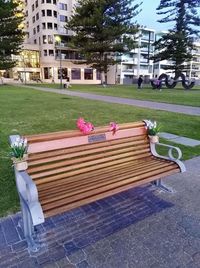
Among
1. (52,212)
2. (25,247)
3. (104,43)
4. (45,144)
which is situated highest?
(104,43)

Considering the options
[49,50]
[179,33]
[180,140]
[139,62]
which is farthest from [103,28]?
[139,62]

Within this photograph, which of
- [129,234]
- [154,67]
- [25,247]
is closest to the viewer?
[25,247]

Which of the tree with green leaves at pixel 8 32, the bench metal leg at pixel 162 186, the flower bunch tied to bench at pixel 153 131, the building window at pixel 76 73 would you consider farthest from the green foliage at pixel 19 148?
the building window at pixel 76 73

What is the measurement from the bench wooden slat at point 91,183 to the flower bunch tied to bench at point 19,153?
39 cm

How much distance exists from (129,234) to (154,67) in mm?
93391

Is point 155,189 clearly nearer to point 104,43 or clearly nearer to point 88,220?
point 88,220

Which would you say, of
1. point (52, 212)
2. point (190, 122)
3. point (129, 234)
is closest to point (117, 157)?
point (129, 234)

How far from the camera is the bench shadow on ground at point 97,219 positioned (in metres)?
2.98

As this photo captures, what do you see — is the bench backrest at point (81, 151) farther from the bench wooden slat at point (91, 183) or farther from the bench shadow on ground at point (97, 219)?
the bench shadow on ground at point (97, 219)

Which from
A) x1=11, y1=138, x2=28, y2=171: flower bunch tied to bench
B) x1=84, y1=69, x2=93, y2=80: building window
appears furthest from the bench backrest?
x1=84, y1=69, x2=93, y2=80: building window

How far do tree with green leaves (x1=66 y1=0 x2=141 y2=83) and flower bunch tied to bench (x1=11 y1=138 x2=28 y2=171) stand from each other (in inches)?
1411

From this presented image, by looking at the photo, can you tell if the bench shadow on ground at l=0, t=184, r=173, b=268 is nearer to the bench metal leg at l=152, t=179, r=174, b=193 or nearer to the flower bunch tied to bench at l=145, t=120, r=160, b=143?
the bench metal leg at l=152, t=179, r=174, b=193

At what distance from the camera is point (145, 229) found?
3.20m

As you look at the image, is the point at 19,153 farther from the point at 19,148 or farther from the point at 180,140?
the point at 180,140
